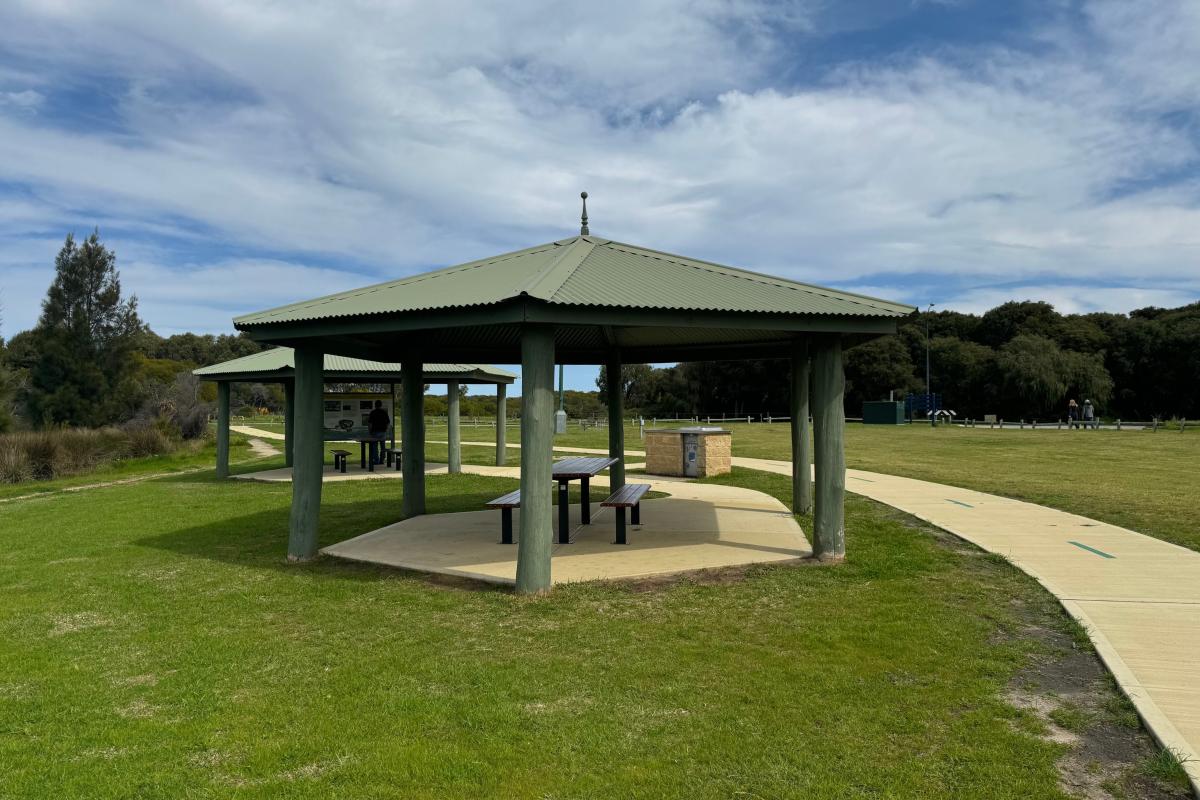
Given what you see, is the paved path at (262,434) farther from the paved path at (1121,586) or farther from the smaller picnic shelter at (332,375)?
the paved path at (1121,586)

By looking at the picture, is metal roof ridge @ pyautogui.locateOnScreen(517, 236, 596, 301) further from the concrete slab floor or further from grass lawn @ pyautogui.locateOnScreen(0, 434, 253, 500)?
grass lawn @ pyautogui.locateOnScreen(0, 434, 253, 500)

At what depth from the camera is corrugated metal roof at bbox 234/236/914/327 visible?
7145 millimetres

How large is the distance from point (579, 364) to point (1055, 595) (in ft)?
28.8

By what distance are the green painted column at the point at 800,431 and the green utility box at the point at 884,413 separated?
39.6m

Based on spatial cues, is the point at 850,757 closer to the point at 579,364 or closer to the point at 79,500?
the point at 579,364

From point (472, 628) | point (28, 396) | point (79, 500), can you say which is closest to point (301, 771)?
point (472, 628)

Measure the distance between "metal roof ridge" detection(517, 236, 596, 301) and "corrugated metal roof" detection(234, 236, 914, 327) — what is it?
0.01 metres

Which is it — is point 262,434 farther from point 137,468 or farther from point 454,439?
point 454,439

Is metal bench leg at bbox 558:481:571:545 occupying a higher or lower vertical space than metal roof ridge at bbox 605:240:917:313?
lower

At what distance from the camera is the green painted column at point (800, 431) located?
11.4 meters

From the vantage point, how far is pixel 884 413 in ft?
161

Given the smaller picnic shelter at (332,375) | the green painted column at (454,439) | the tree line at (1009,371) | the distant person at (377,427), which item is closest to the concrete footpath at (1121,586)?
the green painted column at (454,439)

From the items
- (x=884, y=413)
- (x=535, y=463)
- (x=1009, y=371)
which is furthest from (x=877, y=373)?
(x=535, y=463)

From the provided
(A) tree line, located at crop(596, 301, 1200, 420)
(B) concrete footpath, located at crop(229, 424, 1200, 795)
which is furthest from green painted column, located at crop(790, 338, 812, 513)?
(A) tree line, located at crop(596, 301, 1200, 420)
